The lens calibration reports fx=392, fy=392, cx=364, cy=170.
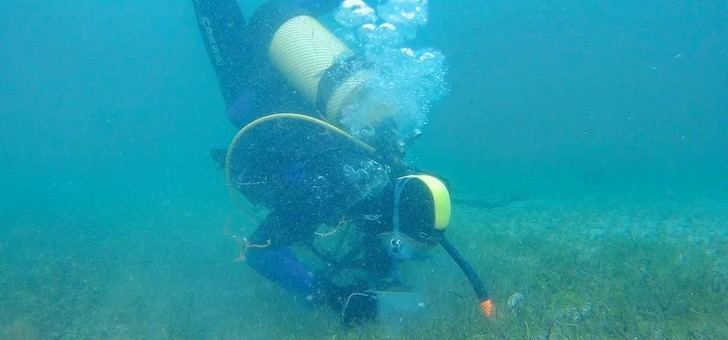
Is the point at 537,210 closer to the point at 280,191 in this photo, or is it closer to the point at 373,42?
the point at 373,42

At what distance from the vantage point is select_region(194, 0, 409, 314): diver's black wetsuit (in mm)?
3580

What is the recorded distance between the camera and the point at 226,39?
5191 millimetres

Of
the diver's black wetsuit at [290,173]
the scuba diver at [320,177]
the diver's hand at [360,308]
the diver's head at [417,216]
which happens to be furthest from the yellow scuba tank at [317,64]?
the diver's hand at [360,308]

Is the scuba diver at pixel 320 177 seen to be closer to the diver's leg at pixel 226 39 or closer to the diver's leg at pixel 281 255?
the diver's leg at pixel 281 255

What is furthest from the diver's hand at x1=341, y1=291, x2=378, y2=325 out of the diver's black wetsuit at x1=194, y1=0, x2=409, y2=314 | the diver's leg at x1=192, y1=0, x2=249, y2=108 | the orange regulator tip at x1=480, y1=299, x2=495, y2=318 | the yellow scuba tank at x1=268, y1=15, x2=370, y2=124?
the diver's leg at x1=192, y1=0, x2=249, y2=108

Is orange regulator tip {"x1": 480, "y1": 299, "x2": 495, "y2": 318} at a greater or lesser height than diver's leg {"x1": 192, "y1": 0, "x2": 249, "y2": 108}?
lesser

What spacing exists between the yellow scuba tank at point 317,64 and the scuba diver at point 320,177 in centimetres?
1

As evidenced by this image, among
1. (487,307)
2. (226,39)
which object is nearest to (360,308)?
(487,307)

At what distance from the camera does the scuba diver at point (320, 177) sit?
347cm

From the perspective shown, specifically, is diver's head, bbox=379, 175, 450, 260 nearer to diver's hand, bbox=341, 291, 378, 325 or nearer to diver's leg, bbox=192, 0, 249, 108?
diver's hand, bbox=341, 291, 378, 325

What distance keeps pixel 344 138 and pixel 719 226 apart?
8.34 metres

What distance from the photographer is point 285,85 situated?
451cm

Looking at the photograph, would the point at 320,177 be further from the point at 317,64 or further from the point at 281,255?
the point at 317,64

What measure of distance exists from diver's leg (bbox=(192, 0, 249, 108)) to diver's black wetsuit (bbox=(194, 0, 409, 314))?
0.04ft
